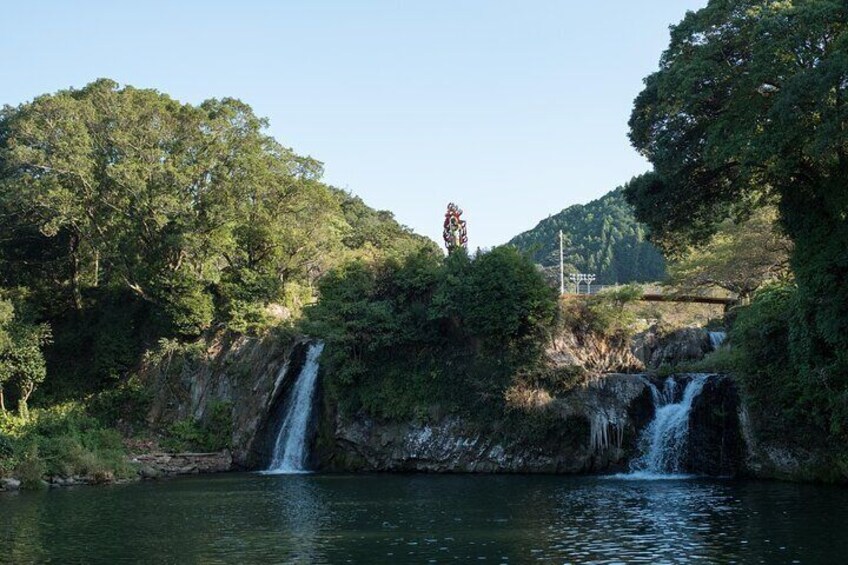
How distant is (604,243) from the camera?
10931 centimetres

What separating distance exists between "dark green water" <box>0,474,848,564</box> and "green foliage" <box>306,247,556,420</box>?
20.4 feet

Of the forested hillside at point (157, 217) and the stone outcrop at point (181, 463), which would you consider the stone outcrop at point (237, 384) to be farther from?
the forested hillside at point (157, 217)

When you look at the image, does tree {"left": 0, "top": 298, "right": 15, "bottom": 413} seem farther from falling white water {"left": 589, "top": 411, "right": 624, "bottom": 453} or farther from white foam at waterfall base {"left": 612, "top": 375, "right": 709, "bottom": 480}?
white foam at waterfall base {"left": 612, "top": 375, "right": 709, "bottom": 480}

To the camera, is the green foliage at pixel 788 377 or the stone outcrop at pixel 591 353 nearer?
the green foliage at pixel 788 377

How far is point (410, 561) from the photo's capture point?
1673cm

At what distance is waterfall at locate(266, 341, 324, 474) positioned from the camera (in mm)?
38906

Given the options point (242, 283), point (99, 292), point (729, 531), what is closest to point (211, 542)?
point (729, 531)

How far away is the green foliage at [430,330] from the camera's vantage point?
116ft

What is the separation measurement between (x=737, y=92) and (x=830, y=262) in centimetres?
591

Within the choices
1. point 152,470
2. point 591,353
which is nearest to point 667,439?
point 591,353

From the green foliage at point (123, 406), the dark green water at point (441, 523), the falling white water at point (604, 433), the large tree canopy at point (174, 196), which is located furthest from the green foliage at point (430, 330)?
the green foliage at point (123, 406)

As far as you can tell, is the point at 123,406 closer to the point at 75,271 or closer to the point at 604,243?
the point at 75,271

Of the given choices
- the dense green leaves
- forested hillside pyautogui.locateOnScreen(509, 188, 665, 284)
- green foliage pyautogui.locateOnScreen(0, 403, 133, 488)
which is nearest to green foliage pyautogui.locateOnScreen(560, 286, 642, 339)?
the dense green leaves

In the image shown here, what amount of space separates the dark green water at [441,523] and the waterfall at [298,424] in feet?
25.8
